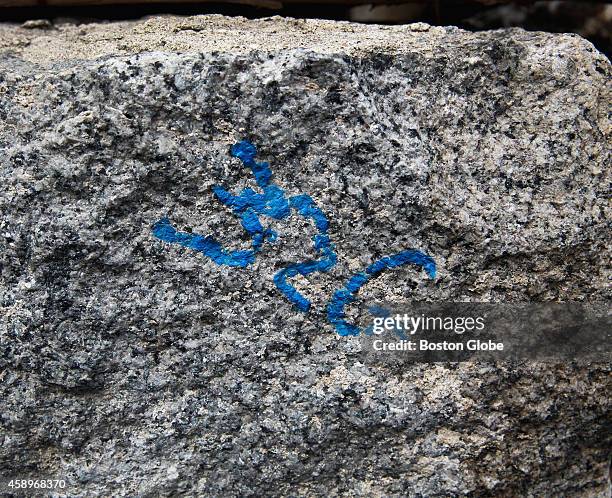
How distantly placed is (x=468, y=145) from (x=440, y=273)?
183 mm

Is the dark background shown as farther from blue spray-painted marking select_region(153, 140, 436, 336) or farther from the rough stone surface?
blue spray-painted marking select_region(153, 140, 436, 336)

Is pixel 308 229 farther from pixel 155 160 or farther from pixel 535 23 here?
pixel 535 23

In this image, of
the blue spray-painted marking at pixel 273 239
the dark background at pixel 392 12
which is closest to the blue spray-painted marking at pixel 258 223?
the blue spray-painted marking at pixel 273 239

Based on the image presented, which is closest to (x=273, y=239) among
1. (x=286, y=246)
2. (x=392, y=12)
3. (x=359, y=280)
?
(x=286, y=246)

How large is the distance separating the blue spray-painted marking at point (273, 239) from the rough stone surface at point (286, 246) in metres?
0.01

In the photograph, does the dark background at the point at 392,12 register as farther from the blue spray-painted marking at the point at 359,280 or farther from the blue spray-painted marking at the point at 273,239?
the blue spray-painted marking at the point at 359,280

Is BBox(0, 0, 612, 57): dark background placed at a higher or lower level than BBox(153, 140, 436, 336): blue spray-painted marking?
higher

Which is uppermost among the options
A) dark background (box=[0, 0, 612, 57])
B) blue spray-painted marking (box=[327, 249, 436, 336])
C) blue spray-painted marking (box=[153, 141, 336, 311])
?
dark background (box=[0, 0, 612, 57])

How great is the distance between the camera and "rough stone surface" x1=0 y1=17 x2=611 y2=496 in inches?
40.1

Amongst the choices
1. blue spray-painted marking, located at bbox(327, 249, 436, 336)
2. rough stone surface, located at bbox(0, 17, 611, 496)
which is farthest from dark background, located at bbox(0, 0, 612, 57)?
blue spray-painted marking, located at bbox(327, 249, 436, 336)

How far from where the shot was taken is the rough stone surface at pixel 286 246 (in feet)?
3.34

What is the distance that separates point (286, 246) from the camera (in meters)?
1.06

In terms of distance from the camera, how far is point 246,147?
1025mm

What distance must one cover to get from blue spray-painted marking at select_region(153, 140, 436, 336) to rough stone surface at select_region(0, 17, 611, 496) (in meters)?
0.01
